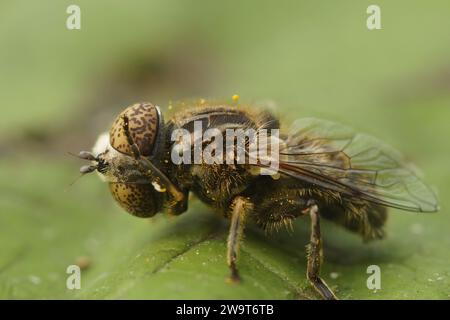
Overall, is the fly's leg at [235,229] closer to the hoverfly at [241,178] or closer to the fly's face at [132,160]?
the hoverfly at [241,178]

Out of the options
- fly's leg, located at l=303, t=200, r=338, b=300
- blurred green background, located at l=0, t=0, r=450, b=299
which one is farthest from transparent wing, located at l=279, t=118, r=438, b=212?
blurred green background, located at l=0, t=0, r=450, b=299

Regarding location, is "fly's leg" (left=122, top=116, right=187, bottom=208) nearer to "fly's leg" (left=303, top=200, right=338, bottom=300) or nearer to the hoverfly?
the hoverfly

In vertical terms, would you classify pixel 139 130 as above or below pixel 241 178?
above

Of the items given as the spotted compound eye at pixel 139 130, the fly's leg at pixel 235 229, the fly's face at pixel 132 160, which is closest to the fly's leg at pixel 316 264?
the fly's leg at pixel 235 229

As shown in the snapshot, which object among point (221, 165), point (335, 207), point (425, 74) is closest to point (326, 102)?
point (425, 74)

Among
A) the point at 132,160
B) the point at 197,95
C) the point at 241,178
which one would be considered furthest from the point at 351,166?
the point at 197,95

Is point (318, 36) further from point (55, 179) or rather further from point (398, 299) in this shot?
point (398, 299)

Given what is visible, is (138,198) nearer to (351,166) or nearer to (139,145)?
(139,145)
